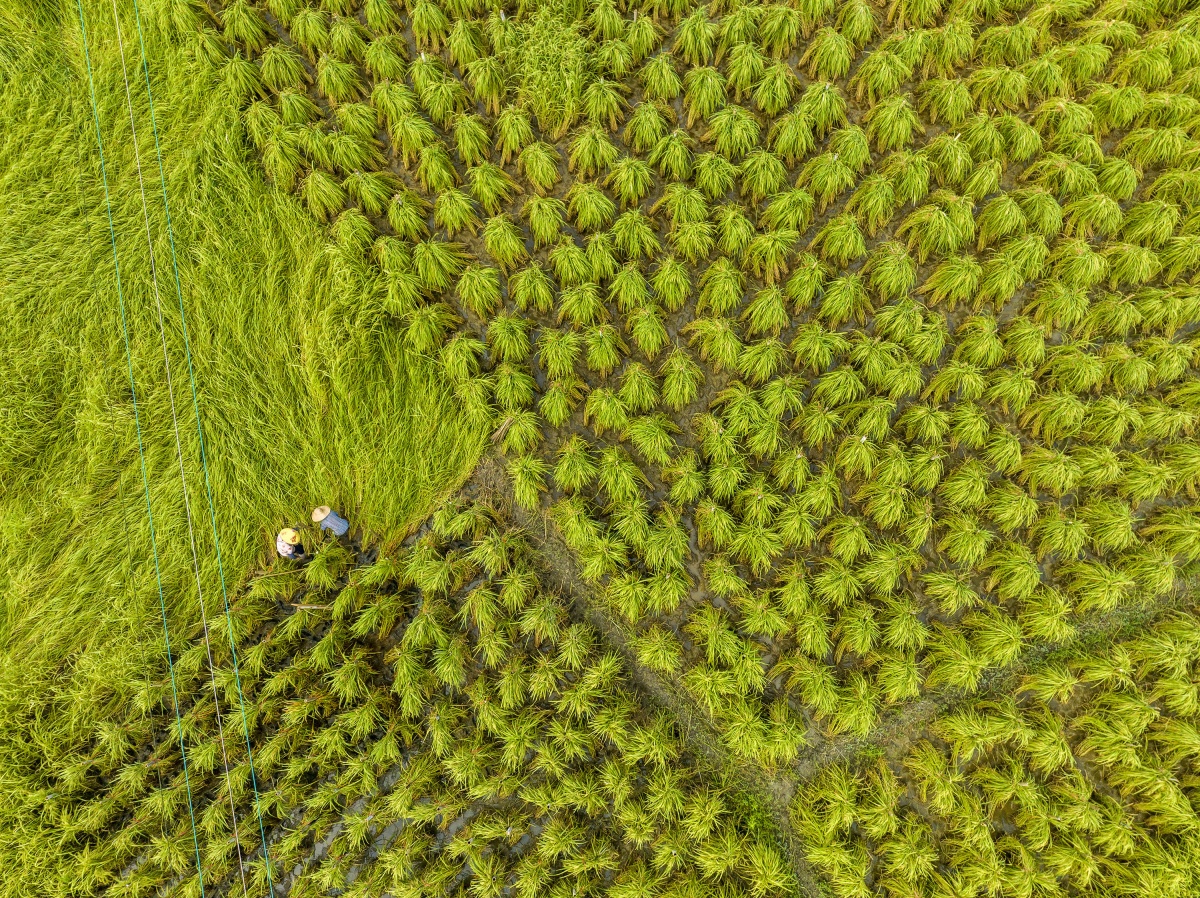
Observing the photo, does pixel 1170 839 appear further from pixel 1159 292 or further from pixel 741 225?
pixel 741 225

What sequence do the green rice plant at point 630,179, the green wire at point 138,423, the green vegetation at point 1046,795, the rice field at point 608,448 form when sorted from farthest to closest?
1. the green rice plant at point 630,179
2. the green wire at point 138,423
3. the rice field at point 608,448
4. the green vegetation at point 1046,795

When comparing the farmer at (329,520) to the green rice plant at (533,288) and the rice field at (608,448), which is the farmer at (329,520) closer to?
the rice field at (608,448)

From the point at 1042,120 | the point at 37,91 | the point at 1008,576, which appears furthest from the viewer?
the point at 37,91

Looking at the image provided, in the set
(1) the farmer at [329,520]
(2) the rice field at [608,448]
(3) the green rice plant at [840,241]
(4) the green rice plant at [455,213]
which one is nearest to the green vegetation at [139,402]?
(2) the rice field at [608,448]

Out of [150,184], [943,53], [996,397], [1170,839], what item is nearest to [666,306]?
Answer: [996,397]

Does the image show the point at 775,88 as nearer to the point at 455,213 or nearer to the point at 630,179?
the point at 630,179
